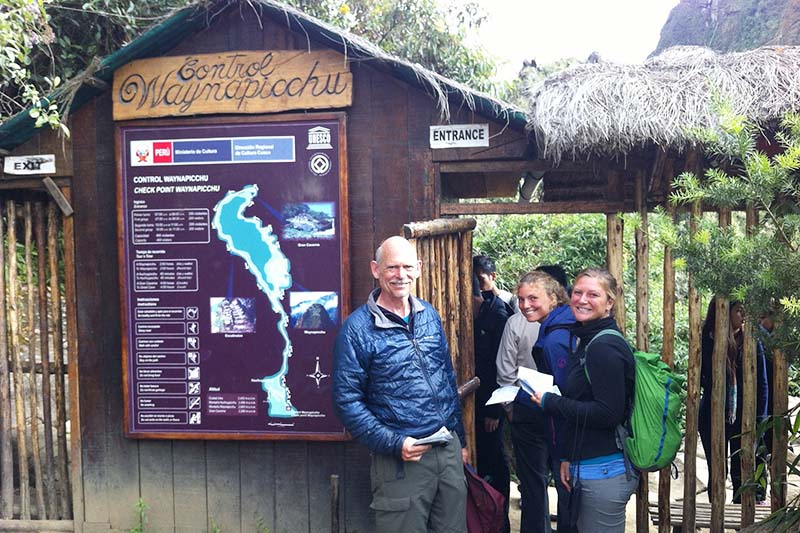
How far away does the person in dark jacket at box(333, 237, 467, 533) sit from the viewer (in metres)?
3.54

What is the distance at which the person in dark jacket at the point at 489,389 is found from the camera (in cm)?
540

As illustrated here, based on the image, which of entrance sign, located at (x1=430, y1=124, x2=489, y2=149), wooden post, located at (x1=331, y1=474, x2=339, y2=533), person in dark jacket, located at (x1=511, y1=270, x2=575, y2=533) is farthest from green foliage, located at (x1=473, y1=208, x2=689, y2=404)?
wooden post, located at (x1=331, y1=474, x2=339, y2=533)

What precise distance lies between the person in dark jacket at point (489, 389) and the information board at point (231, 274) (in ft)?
4.01

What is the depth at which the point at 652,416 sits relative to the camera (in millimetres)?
3570

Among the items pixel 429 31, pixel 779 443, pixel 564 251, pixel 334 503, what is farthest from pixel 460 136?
pixel 564 251

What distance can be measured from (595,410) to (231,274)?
2.54 m

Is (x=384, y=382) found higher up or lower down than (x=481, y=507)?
higher up

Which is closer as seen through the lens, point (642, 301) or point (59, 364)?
point (642, 301)

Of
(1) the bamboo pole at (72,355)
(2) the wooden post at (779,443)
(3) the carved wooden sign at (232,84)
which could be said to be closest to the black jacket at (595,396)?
(2) the wooden post at (779,443)

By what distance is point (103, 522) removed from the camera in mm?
5078

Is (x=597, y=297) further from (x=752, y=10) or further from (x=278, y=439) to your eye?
(x=752, y=10)

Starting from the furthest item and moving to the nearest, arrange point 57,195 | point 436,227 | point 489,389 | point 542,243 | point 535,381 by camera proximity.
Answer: point 542,243
point 489,389
point 57,195
point 436,227
point 535,381

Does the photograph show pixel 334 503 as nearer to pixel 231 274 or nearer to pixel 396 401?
pixel 396 401

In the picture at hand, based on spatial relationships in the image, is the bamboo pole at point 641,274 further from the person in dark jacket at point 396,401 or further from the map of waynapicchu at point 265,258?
the map of waynapicchu at point 265,258
